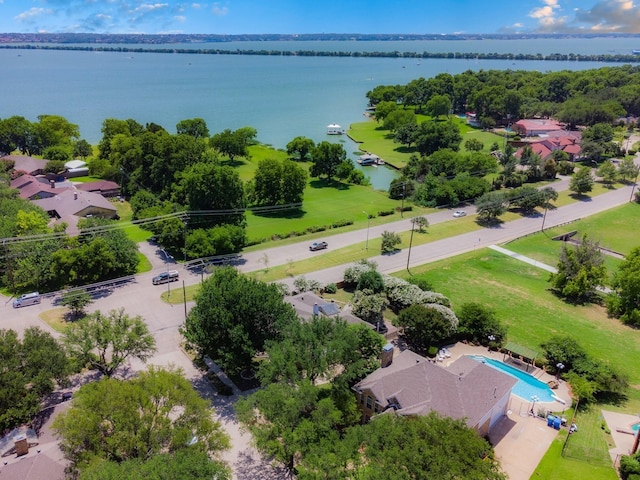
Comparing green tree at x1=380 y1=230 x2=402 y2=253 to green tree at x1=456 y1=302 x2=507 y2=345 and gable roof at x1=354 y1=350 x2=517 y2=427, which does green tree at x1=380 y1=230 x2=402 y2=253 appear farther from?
gable roof at x1=354 y1=350 x2=517 y2=427

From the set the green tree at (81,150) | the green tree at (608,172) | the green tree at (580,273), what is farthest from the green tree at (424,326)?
the green tree at (81,150)

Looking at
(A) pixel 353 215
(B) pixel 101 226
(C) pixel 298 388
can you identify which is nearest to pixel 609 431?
(C) pixel 298 388

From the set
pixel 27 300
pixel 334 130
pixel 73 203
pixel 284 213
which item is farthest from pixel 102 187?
pixel 334 130

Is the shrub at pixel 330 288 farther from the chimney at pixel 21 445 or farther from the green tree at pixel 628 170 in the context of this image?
the green tree at pixel 628 170

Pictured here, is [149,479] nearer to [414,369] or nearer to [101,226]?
[414,369]

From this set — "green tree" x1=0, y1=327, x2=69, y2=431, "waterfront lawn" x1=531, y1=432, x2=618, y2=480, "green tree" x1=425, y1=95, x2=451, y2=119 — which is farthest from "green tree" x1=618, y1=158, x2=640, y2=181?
"green tree" x1=0, y1=327, x2=69, y2=431
